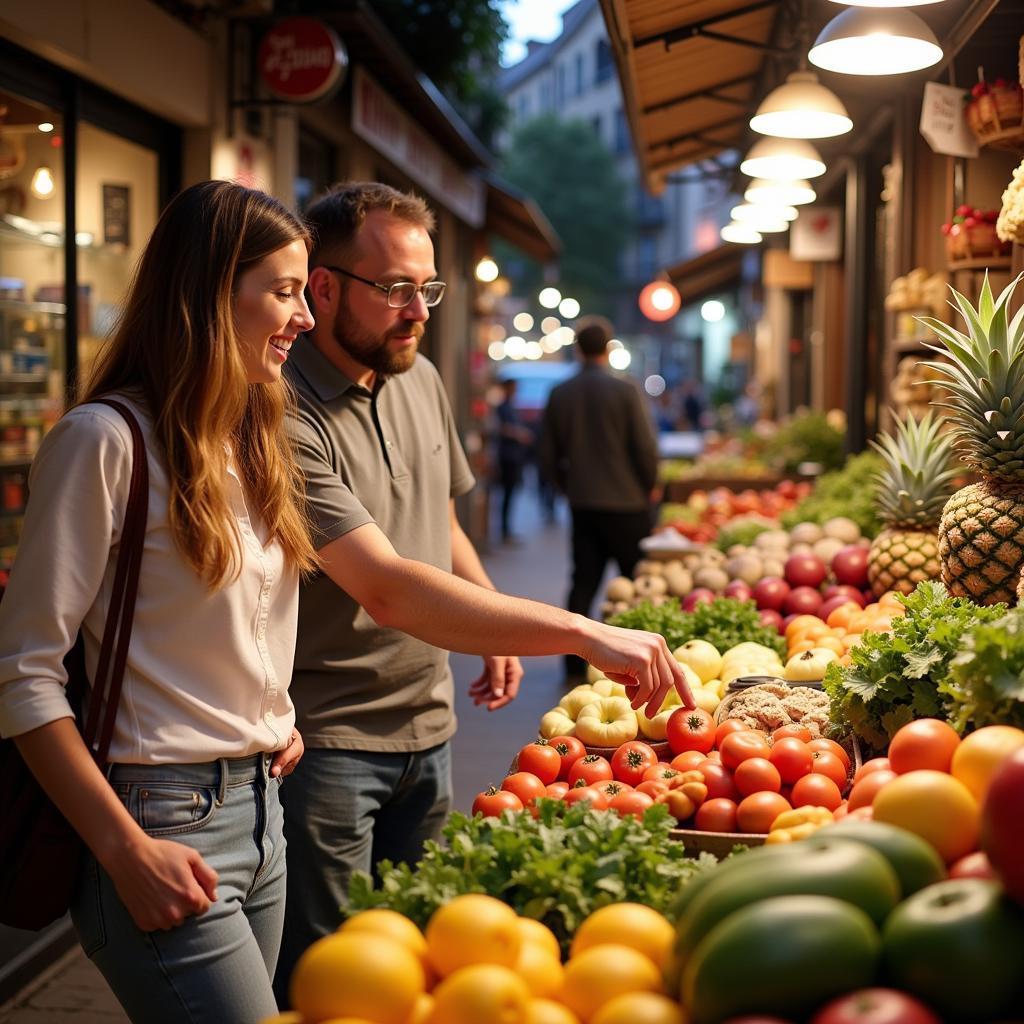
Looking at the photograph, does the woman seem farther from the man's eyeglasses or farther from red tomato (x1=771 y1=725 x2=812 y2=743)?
red tomato (x1=771 y1=725 x2=812 y2=743)

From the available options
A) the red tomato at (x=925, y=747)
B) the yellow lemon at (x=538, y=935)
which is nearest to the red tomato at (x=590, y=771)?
the red tomato at (x=925, y=747)

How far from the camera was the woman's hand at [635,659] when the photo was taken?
101 inches

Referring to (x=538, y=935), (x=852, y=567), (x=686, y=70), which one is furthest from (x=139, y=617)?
(x=686, y=70)

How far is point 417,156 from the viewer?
12188 millimetres

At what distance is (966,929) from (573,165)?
5605 cm

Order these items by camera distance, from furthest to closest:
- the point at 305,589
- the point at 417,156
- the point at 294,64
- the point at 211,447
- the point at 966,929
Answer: the point at 417,156 → the point at 294,64 → the point at 305,589 → the point at 211,447 → the point at 966,929

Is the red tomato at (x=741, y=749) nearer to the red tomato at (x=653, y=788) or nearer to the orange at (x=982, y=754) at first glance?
the red tomato at (x=653, y=788)

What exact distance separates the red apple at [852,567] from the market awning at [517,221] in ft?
41.6

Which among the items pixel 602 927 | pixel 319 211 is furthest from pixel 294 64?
pixel 602 927

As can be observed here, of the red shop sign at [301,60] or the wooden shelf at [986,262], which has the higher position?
the red shop sign at [301,60]

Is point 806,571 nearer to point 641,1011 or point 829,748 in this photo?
point 829,748

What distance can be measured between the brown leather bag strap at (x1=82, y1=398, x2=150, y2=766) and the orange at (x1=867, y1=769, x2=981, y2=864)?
1261mm

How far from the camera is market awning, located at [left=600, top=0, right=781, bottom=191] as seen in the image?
21.0ft

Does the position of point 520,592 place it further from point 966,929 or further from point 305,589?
point 966,929
